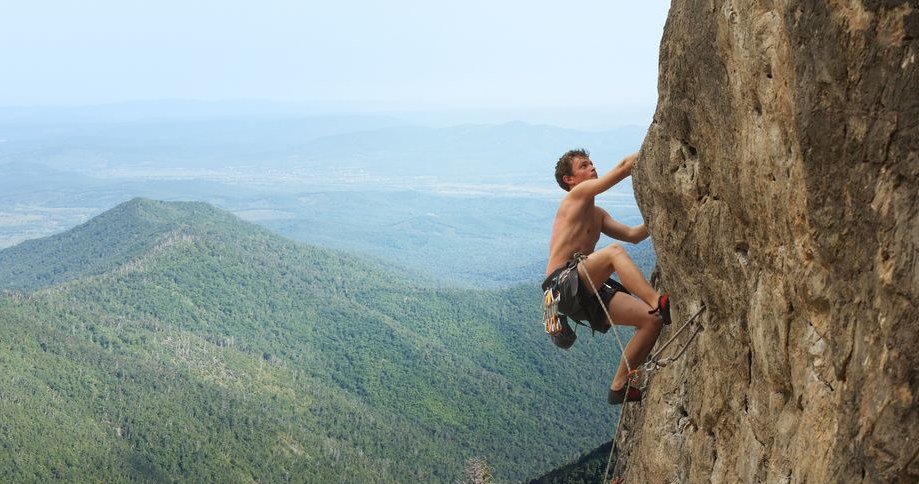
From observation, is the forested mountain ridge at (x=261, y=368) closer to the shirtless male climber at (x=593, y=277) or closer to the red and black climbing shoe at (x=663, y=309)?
the shirtless male climber at (x=593, y=277)

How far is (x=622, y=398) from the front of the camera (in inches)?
390

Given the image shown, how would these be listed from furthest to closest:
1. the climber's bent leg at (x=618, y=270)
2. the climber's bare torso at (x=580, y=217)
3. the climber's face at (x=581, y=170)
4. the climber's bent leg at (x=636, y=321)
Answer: the climber's face at (x=581, y=170)
the climber's bare torso at (x=580, y=217)
the climber's bent leg at (x=636, y=321)
the climber's bent leg at (x=618, y=270)

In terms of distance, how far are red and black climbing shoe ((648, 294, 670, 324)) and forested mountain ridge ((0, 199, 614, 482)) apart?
90.0 m

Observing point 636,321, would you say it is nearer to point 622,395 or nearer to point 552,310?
point 552,310

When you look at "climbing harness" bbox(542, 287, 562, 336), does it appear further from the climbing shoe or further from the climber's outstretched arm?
the climber's outstretched arm

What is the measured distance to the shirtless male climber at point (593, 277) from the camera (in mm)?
8750

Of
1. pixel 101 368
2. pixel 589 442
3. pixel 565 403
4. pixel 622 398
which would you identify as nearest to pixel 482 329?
pixel 565 403

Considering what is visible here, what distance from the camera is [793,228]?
5.86 meters

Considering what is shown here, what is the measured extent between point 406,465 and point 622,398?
103205 mm

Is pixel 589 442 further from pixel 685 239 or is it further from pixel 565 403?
pixel 685 239

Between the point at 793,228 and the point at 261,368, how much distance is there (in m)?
135

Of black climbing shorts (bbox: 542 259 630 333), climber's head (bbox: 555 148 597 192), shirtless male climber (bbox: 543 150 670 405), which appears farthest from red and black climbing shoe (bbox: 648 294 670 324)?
climber's head (bbox: 555 148 597 192)

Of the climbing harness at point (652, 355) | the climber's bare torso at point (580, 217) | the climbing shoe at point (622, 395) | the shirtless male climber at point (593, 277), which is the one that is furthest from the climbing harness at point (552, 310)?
the climbing shoe at point (622, 395)

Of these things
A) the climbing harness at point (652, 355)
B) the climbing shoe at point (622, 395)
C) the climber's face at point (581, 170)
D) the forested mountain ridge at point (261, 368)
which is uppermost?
the climber's face at point (581, 170)
